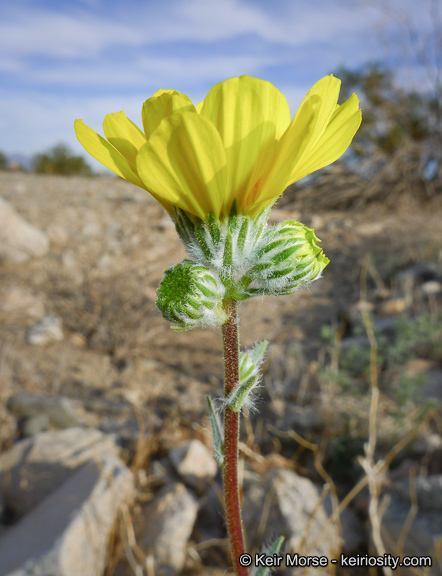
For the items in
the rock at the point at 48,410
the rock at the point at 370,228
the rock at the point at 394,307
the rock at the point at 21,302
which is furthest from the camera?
the rock at the point at 370,228

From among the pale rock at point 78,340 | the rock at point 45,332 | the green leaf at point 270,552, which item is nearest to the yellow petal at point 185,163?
the green leaf at point 270,552

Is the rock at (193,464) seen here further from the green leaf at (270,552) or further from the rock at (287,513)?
the green leaf at (270,552)

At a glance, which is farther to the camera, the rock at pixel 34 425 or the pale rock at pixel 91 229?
the pale rock at pixel 91 229

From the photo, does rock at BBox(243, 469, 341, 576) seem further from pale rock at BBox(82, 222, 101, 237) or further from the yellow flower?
pale rock at BBox(82, 222, 101, 237)

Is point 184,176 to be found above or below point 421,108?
below

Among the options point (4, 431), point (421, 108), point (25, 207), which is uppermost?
point (421, 108)

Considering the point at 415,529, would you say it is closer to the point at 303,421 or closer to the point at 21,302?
the point at 303,421

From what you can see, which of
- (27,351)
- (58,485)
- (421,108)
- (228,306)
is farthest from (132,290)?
(421,108)

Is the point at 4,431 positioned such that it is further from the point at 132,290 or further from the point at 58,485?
the point at 132,290
